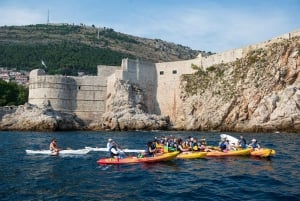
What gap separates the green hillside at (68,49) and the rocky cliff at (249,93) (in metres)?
63.3

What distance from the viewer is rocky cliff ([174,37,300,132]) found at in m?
52.6

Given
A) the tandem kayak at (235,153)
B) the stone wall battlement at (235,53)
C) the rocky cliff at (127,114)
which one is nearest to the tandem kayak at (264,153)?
the tandem kayak at (235,153)

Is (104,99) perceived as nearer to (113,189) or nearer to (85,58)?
(113,189)

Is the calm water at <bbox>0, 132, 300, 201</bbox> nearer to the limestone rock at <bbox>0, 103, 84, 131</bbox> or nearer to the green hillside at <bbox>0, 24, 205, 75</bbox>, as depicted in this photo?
the limestone rock at <bbox>0, 103, 84, 131</bbox>

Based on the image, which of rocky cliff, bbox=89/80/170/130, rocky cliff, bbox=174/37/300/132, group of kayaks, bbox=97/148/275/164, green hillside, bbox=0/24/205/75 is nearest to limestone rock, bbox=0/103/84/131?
rocky cliff, bbox=89/80/170/130

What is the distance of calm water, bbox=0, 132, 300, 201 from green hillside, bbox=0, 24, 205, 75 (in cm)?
9814

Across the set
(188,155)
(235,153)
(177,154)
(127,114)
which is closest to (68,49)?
(127,114)

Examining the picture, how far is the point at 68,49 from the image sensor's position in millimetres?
144625

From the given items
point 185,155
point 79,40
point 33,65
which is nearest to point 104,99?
point 185,155

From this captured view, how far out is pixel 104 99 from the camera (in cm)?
6844

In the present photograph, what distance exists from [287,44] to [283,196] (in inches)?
1789

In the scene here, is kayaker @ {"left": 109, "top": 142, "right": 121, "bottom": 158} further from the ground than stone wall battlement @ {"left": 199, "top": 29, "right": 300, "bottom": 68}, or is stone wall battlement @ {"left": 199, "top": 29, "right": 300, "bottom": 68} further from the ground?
stone wall battlement @ {"left": 199, "top": 29, "right": 300, "bottom": 68}

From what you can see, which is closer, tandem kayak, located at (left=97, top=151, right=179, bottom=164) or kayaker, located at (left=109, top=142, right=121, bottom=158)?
tandem kayak, located at (left=97, top=151, right=179, bottom=164)

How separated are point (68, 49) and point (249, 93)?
320 feet
